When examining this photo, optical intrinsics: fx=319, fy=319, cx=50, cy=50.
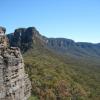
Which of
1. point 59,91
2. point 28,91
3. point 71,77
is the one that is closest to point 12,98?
point 28,91

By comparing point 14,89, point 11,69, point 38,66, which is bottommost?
point 38,66

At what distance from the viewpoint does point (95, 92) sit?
138 m

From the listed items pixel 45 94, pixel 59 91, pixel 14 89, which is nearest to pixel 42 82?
pixel 59 91

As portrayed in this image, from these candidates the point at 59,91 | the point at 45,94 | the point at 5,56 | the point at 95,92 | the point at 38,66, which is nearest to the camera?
the point at 5,56

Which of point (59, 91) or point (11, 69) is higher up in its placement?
point (11, 69)

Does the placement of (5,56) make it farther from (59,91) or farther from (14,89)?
(59,91)

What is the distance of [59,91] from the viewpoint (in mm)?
118875

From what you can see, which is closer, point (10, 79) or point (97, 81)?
point (10, 79)

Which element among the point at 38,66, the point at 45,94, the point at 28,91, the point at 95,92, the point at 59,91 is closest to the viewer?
the point at 28,91

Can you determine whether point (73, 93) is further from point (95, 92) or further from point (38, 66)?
point (38, 66)

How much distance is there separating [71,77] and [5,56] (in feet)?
415

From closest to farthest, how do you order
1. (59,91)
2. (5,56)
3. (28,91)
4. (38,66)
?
(5,56), (28,91), (59,91), (38,66)

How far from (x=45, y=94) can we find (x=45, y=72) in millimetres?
41031

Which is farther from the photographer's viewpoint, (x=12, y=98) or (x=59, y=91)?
(x=59, y=91)
